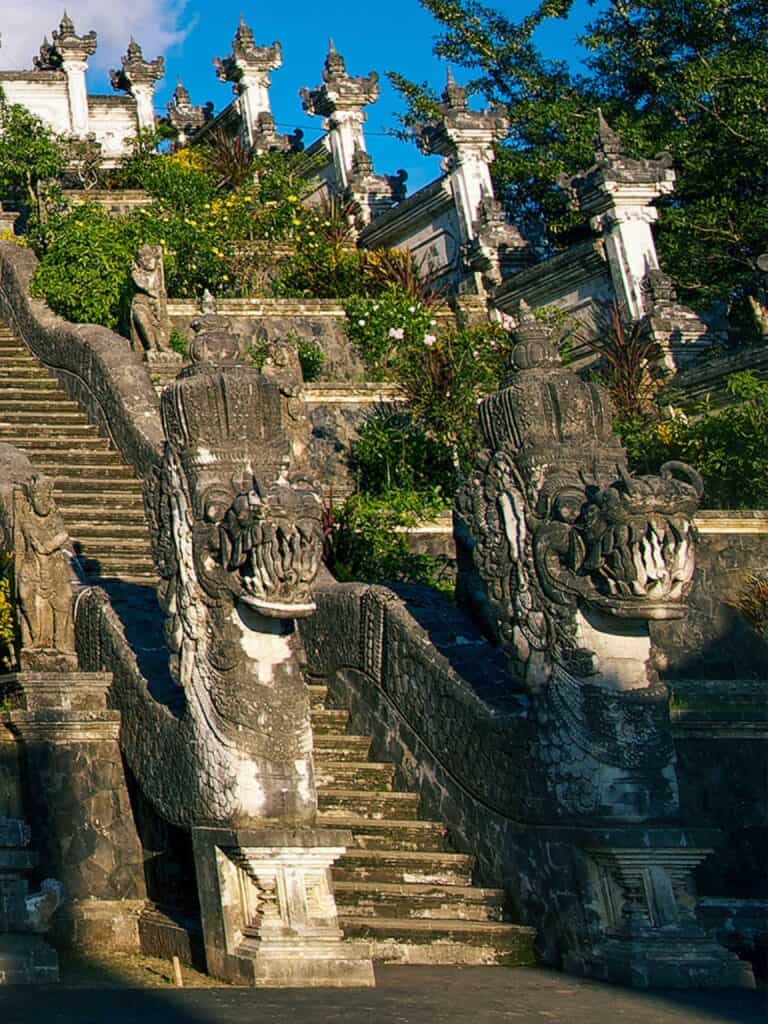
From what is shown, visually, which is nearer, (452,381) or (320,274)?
(452,381)

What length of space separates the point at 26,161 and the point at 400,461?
14.0m

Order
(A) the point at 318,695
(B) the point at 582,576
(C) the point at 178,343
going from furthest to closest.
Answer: (C) the point at 178,343 < (A) the point at 318,695 < (B) the point at 582,576

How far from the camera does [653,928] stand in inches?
399

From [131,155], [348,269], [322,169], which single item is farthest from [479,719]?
[131,155]

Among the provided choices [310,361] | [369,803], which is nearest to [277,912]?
[369,803]

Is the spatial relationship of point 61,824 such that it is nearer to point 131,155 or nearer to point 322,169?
point 322,169

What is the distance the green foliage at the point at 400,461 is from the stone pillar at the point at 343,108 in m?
11.6

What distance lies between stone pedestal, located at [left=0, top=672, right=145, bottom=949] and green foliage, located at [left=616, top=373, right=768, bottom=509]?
8.81 m

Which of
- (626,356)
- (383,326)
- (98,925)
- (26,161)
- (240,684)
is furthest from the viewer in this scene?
(26,161)

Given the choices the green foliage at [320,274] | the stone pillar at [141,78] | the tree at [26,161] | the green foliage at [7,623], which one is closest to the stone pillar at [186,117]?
the stone pillar at [141,78]

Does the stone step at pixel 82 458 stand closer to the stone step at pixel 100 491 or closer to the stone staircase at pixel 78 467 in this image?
the stone staircase at pixel 78 467

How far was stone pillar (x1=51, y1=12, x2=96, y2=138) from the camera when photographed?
40000 millimetres

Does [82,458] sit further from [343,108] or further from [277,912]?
[343,108]

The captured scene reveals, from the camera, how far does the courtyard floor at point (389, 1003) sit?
8664 mm
